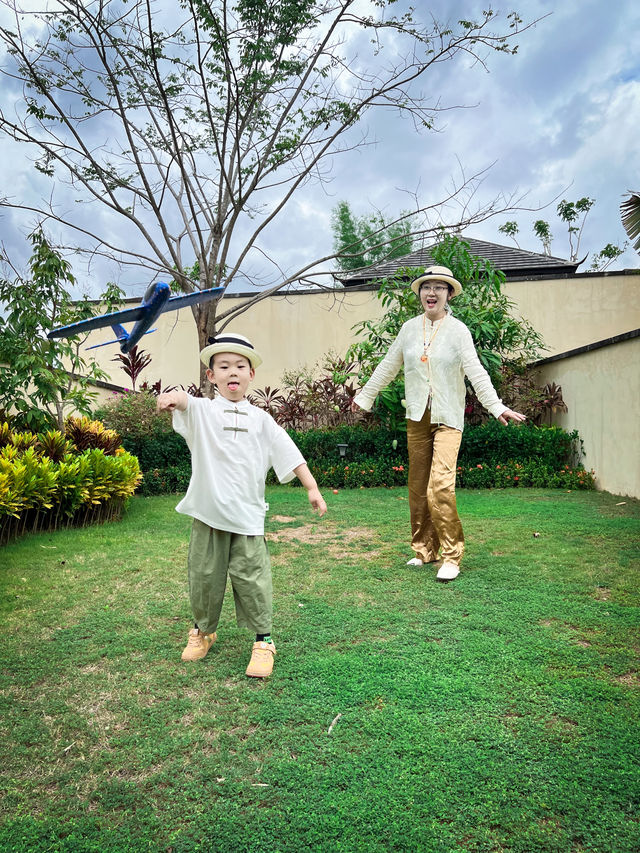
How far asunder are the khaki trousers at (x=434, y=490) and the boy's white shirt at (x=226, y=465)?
1.70 meters

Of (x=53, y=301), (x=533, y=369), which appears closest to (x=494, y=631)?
(x=53, y=301)

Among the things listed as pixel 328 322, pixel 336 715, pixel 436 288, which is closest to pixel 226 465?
pixel 336 715

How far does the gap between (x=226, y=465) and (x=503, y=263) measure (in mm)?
12887

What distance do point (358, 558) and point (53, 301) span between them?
448 cm

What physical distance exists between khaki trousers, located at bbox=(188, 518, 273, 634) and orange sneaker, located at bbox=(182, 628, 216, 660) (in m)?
0.08

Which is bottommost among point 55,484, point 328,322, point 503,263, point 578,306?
point 55,484

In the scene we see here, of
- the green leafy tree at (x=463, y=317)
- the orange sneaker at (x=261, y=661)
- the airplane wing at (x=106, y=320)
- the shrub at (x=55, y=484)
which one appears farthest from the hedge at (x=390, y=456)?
the orange sneaker at (x=261, y=661)

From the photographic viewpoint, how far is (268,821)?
6.07 ft

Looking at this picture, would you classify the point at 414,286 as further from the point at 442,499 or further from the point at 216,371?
the point at 216,371

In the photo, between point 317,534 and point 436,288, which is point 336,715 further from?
point 317,534

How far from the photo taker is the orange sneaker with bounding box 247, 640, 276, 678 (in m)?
2.86

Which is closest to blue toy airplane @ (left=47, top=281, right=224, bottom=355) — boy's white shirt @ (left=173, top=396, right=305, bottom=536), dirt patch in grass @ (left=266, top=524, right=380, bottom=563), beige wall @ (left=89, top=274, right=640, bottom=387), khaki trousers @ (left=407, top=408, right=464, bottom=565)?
boy's white shirt @ (left=173, top=396, right=305, bottom=536)

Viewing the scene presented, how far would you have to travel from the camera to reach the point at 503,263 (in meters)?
14.3

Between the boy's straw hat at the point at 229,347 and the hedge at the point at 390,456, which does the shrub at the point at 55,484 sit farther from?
the boy's straw hat at the point at 229,347
